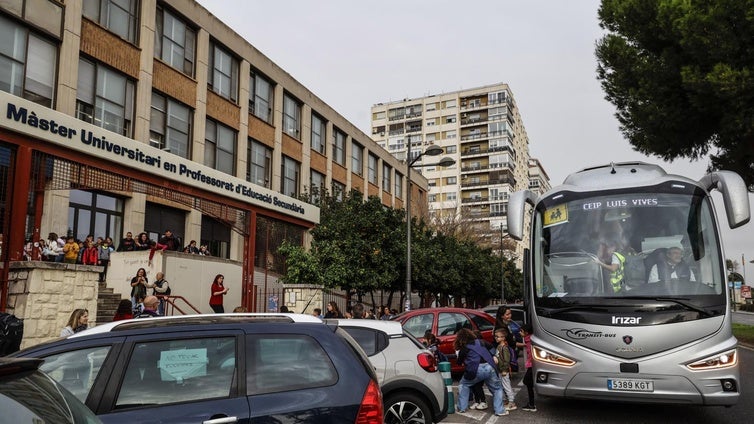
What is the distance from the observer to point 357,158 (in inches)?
1590

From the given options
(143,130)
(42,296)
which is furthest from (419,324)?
(143,130)

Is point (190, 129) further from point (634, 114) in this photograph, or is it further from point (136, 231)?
point (634, 114)

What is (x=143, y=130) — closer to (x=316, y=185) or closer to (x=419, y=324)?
(x=419, y=324)

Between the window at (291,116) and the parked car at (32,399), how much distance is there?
2828 centimetres

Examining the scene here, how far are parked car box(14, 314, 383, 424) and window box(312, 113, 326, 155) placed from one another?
2982 centimetres

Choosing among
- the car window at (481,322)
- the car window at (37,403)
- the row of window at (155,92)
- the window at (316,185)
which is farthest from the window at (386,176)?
the car window at (37,403)

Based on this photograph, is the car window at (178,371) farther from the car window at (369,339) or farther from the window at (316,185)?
the window at (316,185)

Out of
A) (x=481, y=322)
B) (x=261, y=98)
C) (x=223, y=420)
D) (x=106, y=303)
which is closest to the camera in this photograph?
(x=223, y=420)

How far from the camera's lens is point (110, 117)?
18.8 metres

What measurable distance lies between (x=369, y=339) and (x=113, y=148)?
861 cm

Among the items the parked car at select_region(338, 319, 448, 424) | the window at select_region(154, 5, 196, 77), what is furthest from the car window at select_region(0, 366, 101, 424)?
the window at select_region(154, 5, 196, 77)

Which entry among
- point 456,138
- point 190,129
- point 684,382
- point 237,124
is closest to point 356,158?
point 237,124

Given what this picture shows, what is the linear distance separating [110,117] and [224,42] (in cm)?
779

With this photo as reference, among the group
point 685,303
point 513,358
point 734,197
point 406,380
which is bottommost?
point 513,358
